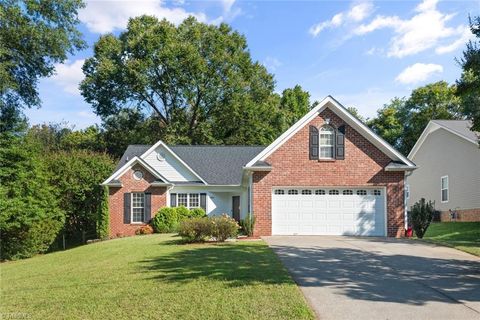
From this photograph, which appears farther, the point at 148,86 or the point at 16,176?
the point at 148,86

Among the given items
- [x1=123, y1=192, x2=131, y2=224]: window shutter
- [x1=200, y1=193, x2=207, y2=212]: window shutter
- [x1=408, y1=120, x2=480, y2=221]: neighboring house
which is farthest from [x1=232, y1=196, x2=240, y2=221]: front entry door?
[x1=408, y1=120, x2=480, y2=221]: neighboring house

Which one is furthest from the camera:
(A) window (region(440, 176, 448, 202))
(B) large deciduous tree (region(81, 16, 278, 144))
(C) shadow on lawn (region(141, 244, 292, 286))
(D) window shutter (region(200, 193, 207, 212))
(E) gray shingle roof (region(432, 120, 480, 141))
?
(B) large deciduous tree (region(81, 16, 278, 144))

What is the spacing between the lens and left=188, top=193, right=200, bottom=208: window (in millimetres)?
28875

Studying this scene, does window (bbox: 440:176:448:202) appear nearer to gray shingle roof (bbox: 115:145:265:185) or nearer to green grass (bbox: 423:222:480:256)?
green grass (bbox: 423:222:480:256)

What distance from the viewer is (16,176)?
81.1 feet

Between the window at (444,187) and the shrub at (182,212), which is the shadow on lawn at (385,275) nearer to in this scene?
the shrub at (182,212)

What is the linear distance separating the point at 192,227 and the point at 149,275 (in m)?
6.53

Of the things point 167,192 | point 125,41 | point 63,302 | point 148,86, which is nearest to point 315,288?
point 63,302

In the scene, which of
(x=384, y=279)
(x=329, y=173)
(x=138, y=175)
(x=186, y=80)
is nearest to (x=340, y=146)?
(x=329, y=173)

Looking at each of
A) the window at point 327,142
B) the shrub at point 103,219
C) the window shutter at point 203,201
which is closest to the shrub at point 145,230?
the shrub at point 103,219

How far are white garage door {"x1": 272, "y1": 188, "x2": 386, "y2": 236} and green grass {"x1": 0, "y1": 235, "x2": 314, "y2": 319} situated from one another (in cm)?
691

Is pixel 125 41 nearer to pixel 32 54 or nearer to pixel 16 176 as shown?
pixel 32 54

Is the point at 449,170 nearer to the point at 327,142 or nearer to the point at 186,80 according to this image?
the point at 327,142

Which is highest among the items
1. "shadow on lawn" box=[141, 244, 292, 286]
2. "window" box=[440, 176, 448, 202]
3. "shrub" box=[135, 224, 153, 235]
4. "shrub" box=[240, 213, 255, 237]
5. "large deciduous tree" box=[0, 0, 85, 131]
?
"large deciduous tree" box=[0, 0, 85, 131]
